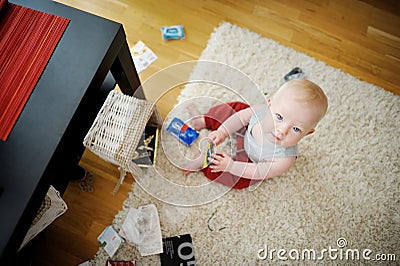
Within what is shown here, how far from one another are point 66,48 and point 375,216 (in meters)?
1.31

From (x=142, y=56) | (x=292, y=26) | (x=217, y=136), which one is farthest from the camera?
(x=292, y=26)

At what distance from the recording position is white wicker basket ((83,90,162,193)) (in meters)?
1.02

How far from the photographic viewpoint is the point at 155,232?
1268mm

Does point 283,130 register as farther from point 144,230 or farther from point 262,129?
point 144,230

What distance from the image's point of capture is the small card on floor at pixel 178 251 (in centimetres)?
123

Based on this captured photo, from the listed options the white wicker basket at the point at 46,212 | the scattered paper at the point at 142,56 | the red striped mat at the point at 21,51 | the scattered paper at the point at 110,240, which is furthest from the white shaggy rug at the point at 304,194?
the red striped mat at the point at 21,51

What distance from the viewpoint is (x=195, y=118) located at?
4.68 ft

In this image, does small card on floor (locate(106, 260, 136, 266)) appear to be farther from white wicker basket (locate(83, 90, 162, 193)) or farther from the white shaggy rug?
white wicker basket (locate(83, 90, 162, 193))

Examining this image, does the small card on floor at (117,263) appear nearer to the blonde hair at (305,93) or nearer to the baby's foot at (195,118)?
the baby's foot at (195,118)

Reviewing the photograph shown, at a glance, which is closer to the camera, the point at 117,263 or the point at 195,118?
the point at 117,263

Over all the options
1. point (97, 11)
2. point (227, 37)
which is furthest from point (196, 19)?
point (97, 11)

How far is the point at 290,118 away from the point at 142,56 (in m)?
0.78

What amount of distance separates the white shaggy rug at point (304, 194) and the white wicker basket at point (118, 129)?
31 centimetres

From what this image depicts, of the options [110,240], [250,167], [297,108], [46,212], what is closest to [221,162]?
[250,167]
